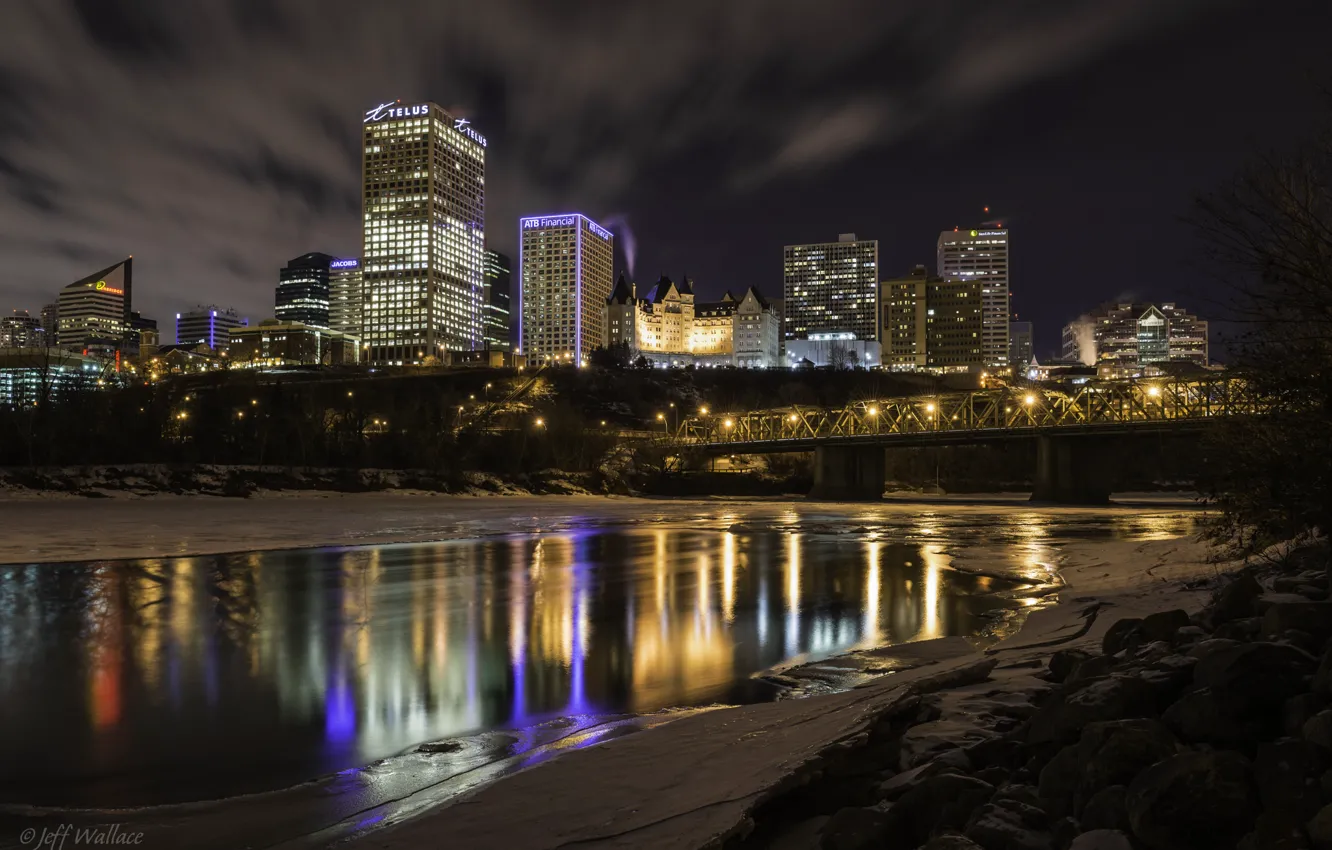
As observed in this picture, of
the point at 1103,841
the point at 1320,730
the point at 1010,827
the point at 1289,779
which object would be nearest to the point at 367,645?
the point at 1010,827

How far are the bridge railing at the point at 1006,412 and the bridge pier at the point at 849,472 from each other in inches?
88.7

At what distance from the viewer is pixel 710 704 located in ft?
32.9

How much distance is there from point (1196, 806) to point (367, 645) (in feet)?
39.8

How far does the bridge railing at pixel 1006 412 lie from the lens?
247ft

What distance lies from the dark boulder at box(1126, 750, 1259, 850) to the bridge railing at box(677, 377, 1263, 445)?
1875 inches

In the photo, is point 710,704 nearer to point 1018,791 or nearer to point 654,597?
point 1018,791

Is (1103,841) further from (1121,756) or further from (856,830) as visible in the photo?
(856,830)

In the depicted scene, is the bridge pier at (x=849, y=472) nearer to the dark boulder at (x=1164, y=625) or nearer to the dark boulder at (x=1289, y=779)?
the dark boulder at (x=1164, y=625)

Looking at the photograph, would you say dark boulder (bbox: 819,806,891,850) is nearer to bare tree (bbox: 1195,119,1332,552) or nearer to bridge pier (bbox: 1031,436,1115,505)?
bare tree (bbox: 1195,119,1332,552)

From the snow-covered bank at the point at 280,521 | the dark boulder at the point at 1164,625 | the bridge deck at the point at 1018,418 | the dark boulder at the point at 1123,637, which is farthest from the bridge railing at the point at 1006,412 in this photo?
the dark boulder at the point at 1164,625

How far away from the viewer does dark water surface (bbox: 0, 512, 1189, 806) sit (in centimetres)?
848

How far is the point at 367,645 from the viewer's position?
43.9ft

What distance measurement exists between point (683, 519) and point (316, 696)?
137 feet

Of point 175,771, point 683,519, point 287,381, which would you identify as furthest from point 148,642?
point 287,381
